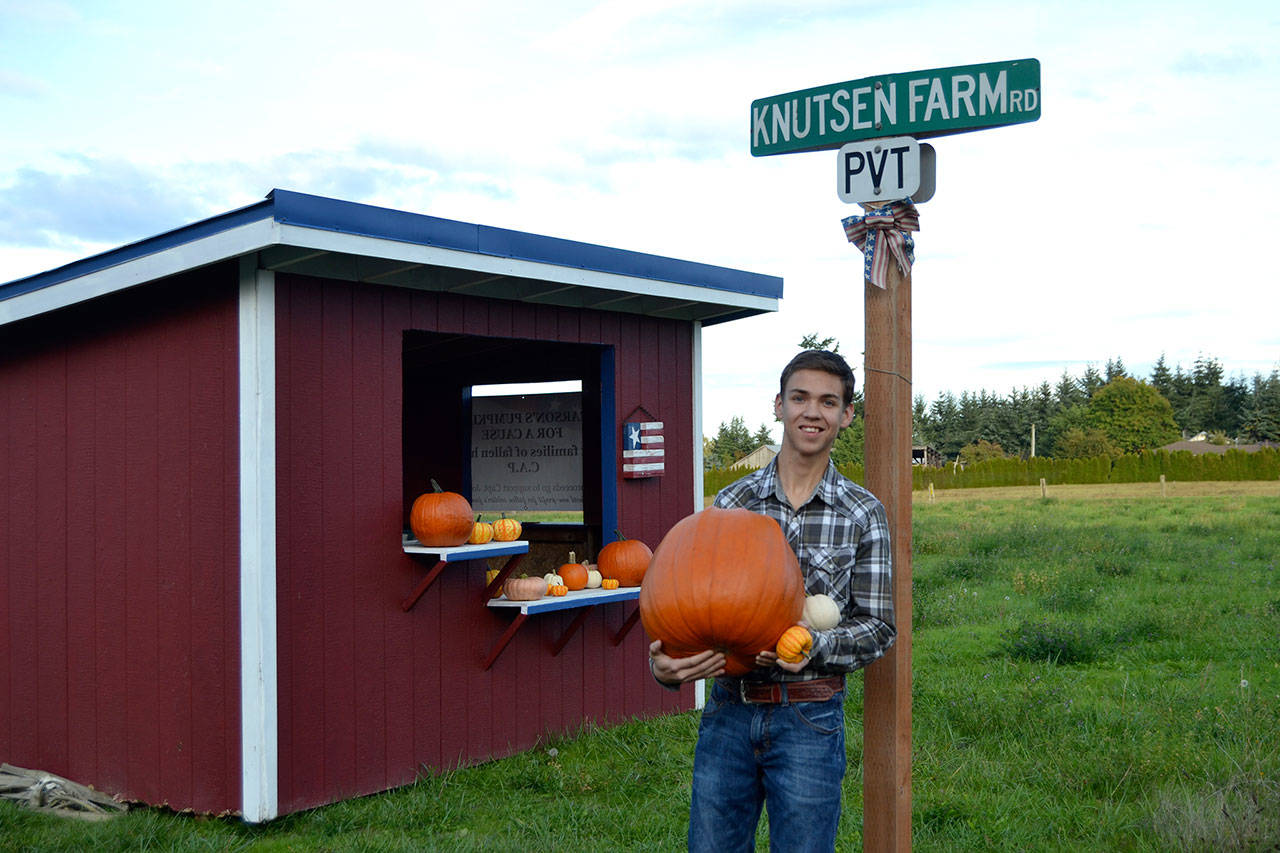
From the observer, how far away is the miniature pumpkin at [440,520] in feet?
20.5

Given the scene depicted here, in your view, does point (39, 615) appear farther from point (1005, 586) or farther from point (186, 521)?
point (1005, 586)

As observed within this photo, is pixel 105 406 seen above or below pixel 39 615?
above

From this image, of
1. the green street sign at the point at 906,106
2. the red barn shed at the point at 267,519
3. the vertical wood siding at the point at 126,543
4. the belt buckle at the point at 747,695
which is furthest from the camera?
the vertical wood siding at the point at 126,543

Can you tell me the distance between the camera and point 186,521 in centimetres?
587

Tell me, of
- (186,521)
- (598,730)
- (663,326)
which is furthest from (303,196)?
(598,730)

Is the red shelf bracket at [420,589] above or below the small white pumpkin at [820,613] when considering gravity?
below

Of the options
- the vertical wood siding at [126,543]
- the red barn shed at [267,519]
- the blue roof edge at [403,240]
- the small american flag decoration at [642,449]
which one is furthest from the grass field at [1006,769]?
the blue roof edge at [403,240]

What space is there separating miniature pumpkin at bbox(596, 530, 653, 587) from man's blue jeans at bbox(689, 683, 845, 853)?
4283mm

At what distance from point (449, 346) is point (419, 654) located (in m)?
2.69

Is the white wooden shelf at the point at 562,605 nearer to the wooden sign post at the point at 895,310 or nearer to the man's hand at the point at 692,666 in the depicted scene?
the wooden sign post at the point at 895,310

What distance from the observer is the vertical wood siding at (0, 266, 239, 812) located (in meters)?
5.72

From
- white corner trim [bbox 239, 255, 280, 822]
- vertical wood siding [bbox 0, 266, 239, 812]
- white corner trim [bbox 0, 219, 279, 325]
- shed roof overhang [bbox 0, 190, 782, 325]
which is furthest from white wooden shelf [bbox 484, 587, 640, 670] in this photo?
white corner trim [bbox 0, 219, 279, 325]

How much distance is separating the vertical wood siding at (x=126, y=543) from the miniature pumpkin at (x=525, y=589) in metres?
1.69

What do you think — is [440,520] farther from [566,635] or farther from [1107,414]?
[1107,414]
